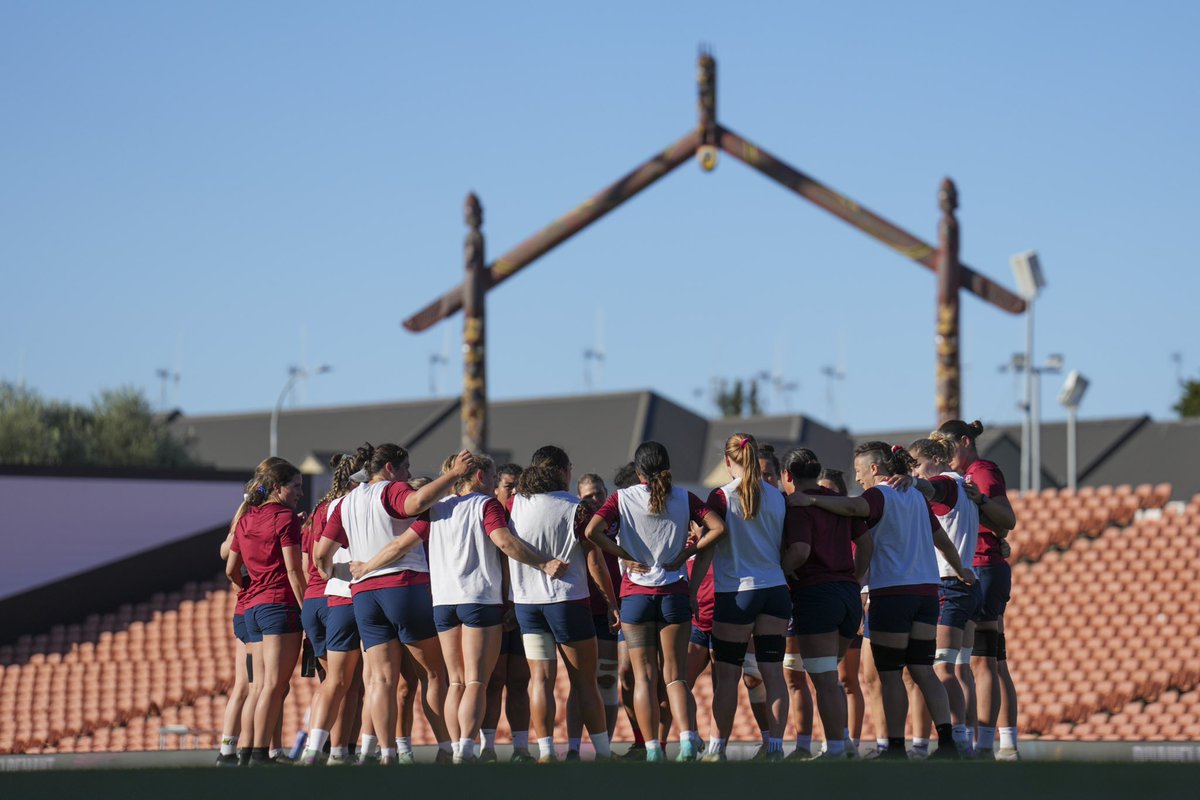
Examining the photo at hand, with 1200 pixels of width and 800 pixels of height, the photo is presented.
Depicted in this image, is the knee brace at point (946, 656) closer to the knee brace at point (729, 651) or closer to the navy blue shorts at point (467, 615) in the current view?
the knee brace at point (729, 651)

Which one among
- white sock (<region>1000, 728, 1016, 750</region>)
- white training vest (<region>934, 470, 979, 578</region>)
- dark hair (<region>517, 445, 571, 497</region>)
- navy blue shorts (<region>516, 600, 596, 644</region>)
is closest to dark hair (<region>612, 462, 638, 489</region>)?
dark hair (<region>517, 445, 571, 497</region>)

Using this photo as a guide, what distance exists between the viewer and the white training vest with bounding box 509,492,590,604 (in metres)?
8.26

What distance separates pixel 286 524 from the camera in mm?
8484

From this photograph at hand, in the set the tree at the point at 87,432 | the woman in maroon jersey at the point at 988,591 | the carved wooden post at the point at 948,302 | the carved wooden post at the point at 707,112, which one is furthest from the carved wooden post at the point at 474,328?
the woman in maroon jersey at the point at 988,591

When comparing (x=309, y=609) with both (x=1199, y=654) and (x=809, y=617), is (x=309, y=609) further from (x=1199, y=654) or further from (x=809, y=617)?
(x=1199, y=654)

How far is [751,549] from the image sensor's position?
7875mm

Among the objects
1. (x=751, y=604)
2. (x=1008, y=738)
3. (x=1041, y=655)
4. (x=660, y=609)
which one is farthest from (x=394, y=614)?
(x=1041, y=655)

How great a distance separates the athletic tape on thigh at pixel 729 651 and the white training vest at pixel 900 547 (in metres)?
0.73

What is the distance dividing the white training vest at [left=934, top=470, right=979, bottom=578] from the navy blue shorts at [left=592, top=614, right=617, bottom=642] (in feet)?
6.10

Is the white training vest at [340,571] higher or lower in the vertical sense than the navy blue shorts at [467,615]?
higher

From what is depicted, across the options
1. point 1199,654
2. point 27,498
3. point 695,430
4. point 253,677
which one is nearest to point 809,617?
point 253,677

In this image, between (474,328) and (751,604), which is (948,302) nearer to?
(474,328)

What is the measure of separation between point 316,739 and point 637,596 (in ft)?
6.26

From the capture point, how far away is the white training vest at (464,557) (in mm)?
8266
